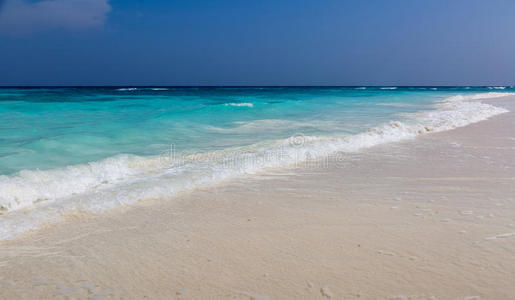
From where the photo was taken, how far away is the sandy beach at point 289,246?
2045 millimetres

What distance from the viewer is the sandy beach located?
2.04 metres

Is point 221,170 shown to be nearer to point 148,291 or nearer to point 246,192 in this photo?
point 246,192

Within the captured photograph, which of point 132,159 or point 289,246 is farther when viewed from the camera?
point 132,159

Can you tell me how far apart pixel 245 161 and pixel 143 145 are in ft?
8.85

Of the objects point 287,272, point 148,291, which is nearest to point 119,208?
point 148,291

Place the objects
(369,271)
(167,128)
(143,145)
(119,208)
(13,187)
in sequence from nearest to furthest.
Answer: (369,271) < (119,208) < (13,187) < (143,145) < (167,128)

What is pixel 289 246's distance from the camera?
257 cm

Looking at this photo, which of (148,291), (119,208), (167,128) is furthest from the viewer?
(167,128)

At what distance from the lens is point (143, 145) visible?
7.21m

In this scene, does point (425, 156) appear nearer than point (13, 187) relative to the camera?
No

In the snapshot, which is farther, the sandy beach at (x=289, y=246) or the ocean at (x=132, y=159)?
the ocean at (x=132, y=159)

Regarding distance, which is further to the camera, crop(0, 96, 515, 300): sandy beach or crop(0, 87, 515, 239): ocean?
crop(0, 87, 515, 239): ocean

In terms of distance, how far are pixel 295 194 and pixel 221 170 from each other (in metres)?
1.38

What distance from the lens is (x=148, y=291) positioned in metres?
2.03
